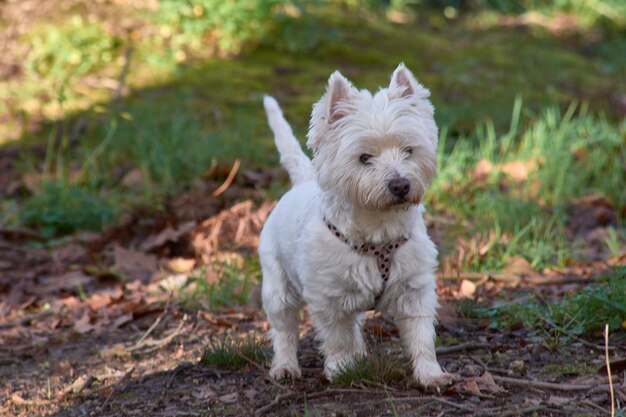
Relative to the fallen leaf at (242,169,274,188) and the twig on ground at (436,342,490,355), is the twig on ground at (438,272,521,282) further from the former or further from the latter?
the fallen leaf at (242,169,274,188)

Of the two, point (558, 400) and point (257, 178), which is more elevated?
point (558, 400)

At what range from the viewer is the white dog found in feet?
11.1

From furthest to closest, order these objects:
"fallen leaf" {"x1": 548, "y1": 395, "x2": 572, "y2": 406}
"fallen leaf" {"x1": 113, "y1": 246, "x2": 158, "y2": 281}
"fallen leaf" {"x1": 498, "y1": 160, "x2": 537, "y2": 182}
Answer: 1. "fallen leaf" {"x1": 498, "y1": 160, "x2": 537, "y2": 182}
2. "fallen leaf" {"x1": 113, "y1": 246, "x2": 158, "y2": 281}
3. "fallen leaf" {"x1": 548, "y1": 395, "x2": 572, "y2": 406}

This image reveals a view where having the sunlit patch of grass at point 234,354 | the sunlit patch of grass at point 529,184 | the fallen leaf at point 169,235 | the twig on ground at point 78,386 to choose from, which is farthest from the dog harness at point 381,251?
the fallen leaf at point 169,235

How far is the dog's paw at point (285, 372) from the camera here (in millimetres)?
3771

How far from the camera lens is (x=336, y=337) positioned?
3633 mm

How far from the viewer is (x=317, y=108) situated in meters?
3.60

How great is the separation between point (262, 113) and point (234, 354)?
4.61 meters

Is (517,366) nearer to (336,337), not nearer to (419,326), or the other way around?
(419,326)

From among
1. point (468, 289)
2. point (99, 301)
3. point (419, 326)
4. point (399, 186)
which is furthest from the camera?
point (99, 301)

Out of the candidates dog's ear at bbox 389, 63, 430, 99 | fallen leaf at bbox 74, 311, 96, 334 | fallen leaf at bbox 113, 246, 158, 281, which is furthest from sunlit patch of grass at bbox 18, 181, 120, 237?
dog's ear at bbox 389, 63, 430, 99

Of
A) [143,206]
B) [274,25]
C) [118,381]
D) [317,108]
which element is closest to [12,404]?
[118,381]

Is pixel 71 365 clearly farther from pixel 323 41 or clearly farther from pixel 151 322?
pixel 323 41

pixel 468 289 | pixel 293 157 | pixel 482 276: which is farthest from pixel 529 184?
pixel 293 157
